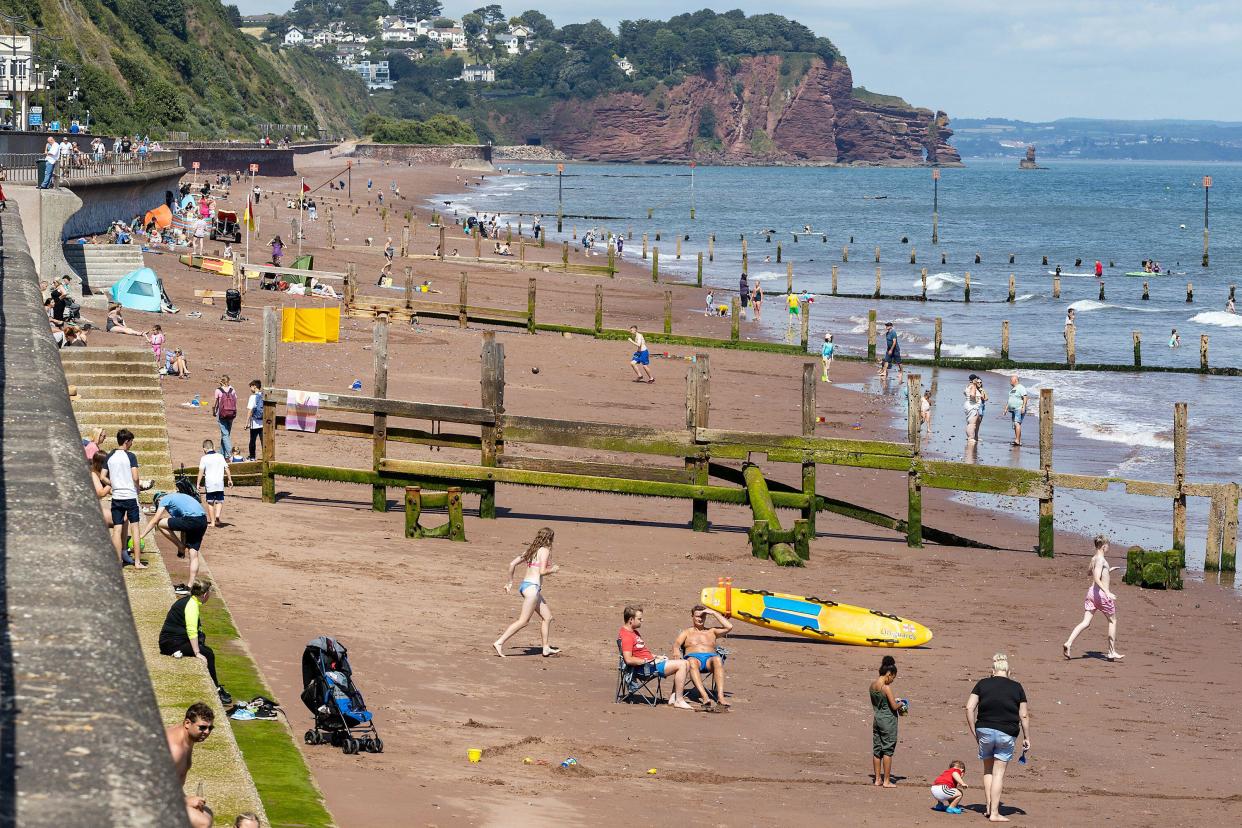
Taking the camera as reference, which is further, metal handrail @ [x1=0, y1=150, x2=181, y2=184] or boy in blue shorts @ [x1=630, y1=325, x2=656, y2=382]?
metal handrail @ [x1=0, y1=150, x2=181, y2=184]

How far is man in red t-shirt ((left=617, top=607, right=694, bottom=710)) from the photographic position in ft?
50.8

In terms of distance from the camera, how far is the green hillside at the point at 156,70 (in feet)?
312

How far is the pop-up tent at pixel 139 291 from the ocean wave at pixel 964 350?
78.2ft

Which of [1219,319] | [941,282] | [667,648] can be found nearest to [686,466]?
[667,648]

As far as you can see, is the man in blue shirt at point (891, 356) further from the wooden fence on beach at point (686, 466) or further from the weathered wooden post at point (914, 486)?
the weathered wooden post at point (914, 486)

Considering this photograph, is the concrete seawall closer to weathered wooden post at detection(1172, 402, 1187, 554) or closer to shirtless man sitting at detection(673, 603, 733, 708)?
shirtless man sitting at detection(673, 603, 733, 708)

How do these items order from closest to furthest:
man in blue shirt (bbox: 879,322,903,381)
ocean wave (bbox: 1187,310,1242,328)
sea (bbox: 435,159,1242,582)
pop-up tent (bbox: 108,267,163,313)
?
1. sea (bbox: 435,159,1242,582)
2. pop-up tent (bbox: 108,267,163,313)
3. man in blue shirt (bbox: 879,322,903,381)
4. ocean wave (bbox: 1187,310,1242,328)

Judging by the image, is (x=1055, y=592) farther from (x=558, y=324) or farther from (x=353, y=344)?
(x=558, y=324)

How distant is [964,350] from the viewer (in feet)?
163

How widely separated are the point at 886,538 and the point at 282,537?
9.80 m

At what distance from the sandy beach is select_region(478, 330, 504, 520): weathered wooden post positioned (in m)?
0.57

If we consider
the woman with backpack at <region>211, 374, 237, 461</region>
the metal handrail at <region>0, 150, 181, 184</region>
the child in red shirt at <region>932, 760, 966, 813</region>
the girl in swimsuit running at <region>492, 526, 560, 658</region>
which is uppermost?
the metal handrail at <region>0, 150, 181, 184</region>

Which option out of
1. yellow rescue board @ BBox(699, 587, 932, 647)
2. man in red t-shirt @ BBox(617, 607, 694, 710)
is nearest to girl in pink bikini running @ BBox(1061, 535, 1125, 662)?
yellow rescue board @ BBox(699, 587, 932, 647)

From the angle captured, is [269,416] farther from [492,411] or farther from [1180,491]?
[1180,491]
